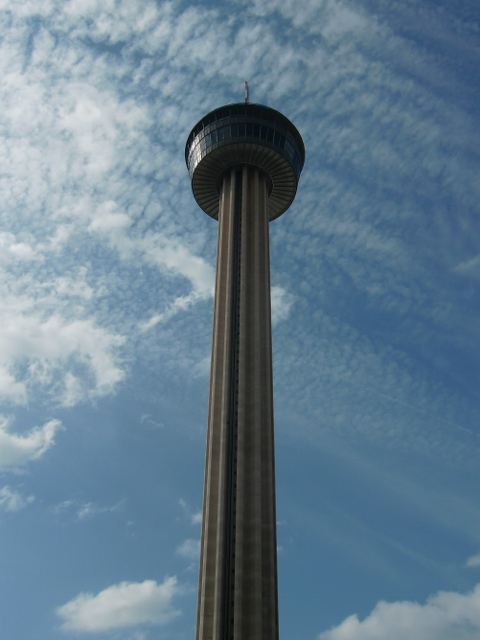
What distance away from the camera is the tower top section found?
73.9 m

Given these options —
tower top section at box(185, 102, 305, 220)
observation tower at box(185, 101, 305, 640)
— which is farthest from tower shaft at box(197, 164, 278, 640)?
tower top section at box(185, 102, 305, 220)

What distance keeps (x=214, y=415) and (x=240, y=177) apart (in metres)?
31.4

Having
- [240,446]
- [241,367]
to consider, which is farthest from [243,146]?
[240,446]

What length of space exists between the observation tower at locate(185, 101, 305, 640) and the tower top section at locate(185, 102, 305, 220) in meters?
0.12

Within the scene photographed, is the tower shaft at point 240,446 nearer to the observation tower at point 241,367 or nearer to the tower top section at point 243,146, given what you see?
the observation tower at point 241,367

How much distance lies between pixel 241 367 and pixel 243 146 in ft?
94.5

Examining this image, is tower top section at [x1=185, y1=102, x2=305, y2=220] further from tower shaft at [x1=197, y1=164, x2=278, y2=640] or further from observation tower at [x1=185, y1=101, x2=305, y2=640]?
tower shaft at [x1=197, y1=164, x2=278, y2=640]

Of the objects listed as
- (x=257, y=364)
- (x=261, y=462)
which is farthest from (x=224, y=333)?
(x=261, y=462)

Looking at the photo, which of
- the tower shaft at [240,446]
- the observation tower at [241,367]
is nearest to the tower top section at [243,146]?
the observation tower at [241,367]

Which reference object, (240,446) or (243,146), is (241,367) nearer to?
(240,446)

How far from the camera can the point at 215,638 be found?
4747 cm

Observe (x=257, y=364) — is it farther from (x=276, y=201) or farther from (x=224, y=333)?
(x=276, y=201)

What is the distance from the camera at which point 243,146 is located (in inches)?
2896

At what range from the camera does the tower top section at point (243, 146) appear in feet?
243
